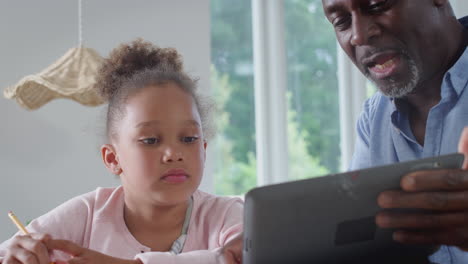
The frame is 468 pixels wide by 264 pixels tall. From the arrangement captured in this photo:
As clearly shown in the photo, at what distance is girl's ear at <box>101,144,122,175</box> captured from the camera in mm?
1401

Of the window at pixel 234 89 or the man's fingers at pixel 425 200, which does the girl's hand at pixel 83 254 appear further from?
the window at pixel 234 89

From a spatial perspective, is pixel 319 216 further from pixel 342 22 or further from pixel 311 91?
pixel 311 91

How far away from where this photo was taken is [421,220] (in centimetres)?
82

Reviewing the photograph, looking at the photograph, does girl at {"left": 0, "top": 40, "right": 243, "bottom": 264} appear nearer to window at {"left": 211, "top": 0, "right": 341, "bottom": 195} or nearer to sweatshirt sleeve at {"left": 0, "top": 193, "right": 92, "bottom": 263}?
sweatshirt sleeve at {"left": 0, "top": 193, "right": 92, "bottom": 263}

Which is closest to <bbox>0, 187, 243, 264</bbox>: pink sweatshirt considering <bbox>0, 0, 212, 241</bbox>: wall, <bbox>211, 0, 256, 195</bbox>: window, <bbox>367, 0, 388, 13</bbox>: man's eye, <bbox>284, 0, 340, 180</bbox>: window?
<bbox>367, 0, 388, 13</bbox>: man's eye

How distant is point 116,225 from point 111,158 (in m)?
0.18

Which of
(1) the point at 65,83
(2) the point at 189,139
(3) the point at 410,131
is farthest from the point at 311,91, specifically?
(2) the point at 189,139

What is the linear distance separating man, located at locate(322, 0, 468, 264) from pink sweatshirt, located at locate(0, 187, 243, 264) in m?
0.48

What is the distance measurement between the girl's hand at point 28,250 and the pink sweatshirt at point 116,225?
178 millimetres

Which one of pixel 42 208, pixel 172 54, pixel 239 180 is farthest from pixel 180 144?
pixel 239 180

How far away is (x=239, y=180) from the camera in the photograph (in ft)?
13.6

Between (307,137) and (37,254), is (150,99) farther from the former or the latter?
(307,137)

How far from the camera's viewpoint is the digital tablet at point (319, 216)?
0.72m

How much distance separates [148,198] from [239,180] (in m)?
2.89
